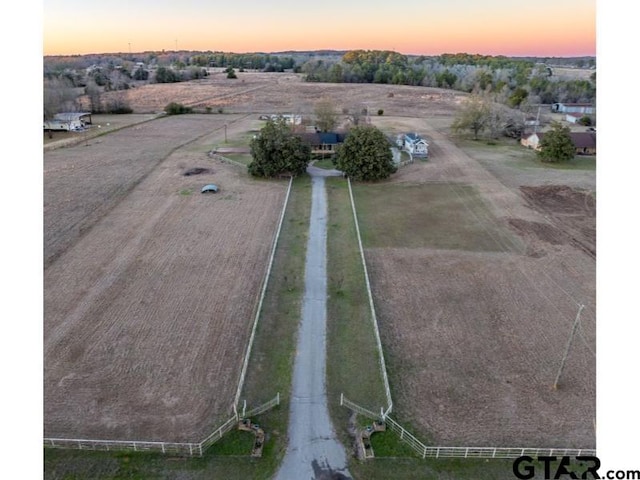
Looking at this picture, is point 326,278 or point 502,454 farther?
point 326,278

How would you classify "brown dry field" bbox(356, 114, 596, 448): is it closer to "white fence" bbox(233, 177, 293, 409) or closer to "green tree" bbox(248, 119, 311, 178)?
"white fence" bbox(233, 177, 293, 409)

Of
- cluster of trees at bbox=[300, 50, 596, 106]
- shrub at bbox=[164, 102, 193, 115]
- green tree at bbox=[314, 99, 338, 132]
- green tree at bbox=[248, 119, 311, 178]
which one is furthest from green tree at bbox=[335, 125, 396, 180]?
shrub at bbox=[164, 102, 193, 115]

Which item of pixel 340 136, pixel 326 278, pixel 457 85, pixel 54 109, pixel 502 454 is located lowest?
pixel 502 454

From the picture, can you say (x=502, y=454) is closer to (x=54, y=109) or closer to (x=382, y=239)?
(x=382, y=239)

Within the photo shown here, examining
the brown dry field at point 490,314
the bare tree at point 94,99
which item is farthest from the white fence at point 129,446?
the bare tree at point 94,99

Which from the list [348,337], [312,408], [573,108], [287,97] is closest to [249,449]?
[312,408]

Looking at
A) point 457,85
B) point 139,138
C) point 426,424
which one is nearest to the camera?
point 426,424

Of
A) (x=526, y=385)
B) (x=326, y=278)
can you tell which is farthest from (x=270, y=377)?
(x=526, y=385)
